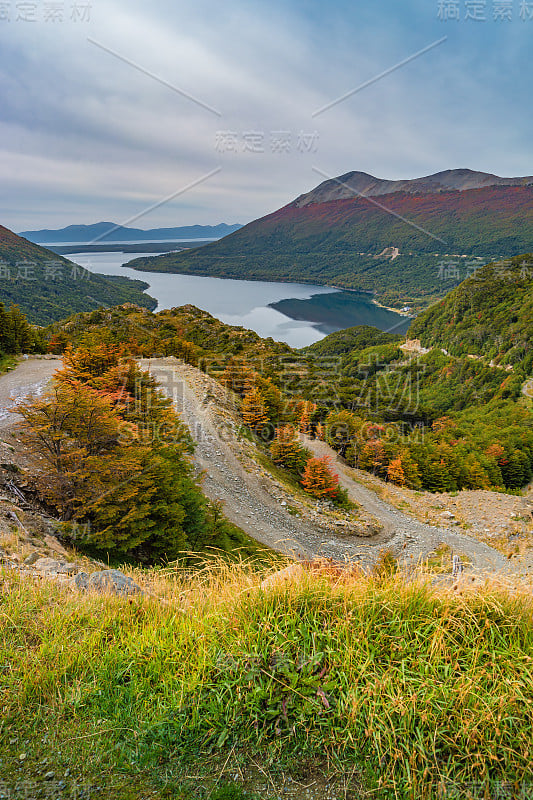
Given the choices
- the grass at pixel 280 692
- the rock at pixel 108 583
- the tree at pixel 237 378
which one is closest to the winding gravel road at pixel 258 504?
the tree at pixel 237 378

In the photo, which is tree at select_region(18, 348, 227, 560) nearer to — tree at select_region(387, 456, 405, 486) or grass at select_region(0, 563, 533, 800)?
grass at select_region(0, 563, 533, 800)

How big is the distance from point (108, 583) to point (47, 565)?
152 cm

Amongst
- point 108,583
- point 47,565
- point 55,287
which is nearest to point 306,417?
point 47,565

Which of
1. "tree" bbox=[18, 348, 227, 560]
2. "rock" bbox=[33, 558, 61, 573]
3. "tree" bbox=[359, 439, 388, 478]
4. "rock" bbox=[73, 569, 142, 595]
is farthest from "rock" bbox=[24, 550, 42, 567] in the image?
"tree" bbox=[359, 439, 388, 478]

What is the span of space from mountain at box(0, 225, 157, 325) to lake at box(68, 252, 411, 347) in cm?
458

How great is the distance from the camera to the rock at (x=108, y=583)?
334 centimetres

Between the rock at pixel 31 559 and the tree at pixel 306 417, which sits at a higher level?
the rock at pixel 31 559

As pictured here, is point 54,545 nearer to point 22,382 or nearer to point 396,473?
point 22,382

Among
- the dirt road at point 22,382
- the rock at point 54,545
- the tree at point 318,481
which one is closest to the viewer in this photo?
the rock at point 54,545

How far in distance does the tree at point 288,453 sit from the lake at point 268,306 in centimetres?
6001

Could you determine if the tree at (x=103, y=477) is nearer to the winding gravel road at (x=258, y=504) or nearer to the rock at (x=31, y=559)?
the rock at (x=31, y=559)

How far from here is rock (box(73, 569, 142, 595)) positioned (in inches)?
131

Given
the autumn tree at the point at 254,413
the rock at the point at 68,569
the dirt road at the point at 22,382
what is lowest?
the autumn tree at the point at 254,413

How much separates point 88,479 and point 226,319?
239 ft
